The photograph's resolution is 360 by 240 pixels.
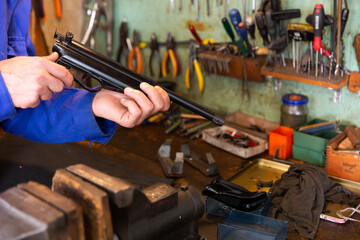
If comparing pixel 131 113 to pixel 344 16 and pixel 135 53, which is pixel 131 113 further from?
pixel 135 53

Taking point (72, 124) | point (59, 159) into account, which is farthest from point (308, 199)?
point (59, 159)

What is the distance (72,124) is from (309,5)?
4.08 feet

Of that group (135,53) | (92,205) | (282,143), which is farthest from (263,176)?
(135,53)

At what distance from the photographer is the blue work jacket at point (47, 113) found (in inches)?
51.2

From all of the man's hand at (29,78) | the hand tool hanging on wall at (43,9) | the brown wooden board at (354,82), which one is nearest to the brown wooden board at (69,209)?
the man's hand at (29,78)

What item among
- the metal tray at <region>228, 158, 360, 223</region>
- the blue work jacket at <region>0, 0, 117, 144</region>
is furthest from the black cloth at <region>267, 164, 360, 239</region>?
the blue work jacket at <region>0, 0, 117, 144</region>

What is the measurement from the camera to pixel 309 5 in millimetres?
1866

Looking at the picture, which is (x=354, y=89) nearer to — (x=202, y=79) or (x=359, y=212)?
A: (x=359, y=212)

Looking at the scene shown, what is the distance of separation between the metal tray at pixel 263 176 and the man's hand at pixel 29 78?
905 millimetres

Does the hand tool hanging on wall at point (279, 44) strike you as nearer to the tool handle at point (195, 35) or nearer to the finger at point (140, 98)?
the tool handle at point (195, 35)

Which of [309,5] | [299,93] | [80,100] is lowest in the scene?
[299,93]

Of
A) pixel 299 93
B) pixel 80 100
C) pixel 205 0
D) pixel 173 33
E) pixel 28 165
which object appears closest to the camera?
pixel 80 100

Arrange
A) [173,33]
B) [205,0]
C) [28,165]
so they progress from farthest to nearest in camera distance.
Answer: [173,33]
[205,0]
[28,165]

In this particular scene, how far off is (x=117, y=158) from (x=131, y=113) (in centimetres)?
77
